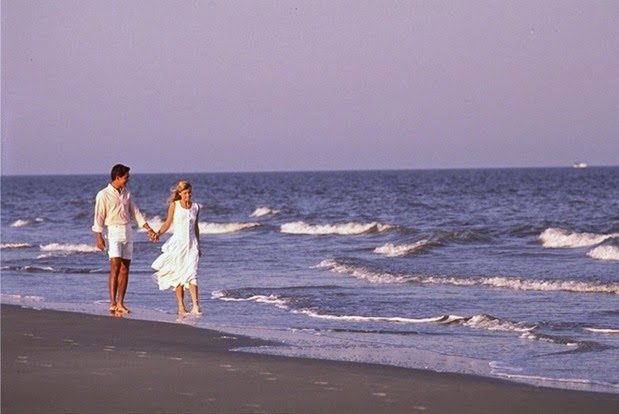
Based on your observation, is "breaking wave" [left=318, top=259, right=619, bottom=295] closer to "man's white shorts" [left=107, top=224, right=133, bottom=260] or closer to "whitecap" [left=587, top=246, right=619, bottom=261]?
"whitecap" [left=587, top=246, right=619, bottom=261]

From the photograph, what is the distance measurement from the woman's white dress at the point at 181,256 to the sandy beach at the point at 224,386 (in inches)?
116

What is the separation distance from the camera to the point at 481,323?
12.6 metres

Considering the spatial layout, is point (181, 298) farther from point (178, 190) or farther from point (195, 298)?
point (178, 190)

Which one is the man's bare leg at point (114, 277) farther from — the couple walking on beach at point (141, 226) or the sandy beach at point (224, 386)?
the sandy beach at point (224, 386)

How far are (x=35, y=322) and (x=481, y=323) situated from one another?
4.66 metres

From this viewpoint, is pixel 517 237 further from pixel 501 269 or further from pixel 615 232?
pixel 501 269

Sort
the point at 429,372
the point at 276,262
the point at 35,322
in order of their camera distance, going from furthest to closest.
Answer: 1. the point at 276,262
2. the point at 35,322
3. the point at 429,372

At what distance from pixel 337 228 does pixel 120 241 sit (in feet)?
76.5

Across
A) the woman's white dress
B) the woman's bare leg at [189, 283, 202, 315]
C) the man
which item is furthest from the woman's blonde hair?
the woman's bare leg at [189, 283, 202, 315]

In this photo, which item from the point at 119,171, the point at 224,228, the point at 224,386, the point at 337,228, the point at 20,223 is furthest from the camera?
the point at 20,223

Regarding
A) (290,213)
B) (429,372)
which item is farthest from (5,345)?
(290,213)

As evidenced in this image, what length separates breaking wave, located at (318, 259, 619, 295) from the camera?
16562 mm

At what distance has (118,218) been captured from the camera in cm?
1273

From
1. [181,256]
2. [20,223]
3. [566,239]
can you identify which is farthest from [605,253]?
[20,223]
